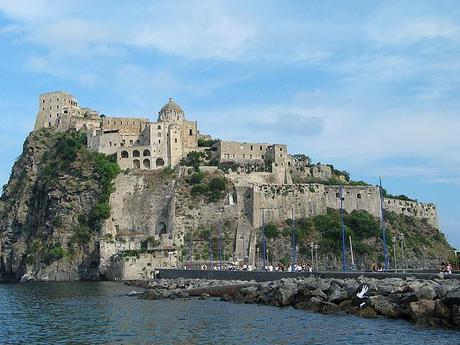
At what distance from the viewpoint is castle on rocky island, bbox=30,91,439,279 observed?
77.1 m

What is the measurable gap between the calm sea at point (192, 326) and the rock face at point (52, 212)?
35.5 meters

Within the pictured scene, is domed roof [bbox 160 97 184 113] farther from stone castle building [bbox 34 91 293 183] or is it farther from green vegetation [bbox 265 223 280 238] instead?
green vegetation [bbox 265 223 280 238]

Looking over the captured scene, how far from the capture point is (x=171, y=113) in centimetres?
9731

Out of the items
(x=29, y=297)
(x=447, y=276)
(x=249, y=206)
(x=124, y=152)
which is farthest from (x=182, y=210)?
(x=447, y=276)

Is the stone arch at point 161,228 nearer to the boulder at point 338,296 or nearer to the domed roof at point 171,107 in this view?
the domed roof at point 171,107

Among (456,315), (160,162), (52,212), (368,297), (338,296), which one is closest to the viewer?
(456,315)

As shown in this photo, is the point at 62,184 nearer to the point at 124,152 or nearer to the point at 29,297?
the point at 124,152

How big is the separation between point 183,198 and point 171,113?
21014mm

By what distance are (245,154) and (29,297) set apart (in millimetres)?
46472

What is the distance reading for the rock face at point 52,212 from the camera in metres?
79.9

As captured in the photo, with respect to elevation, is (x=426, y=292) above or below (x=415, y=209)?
below

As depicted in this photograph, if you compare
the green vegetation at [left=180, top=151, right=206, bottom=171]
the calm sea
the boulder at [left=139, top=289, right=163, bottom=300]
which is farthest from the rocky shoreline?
the green vegetation at [left=180, top=151, right=206, bottom=171]

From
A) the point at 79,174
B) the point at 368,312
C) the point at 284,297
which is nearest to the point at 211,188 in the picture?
the point at 79,174

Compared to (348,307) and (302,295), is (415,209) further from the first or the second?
(348,307)
